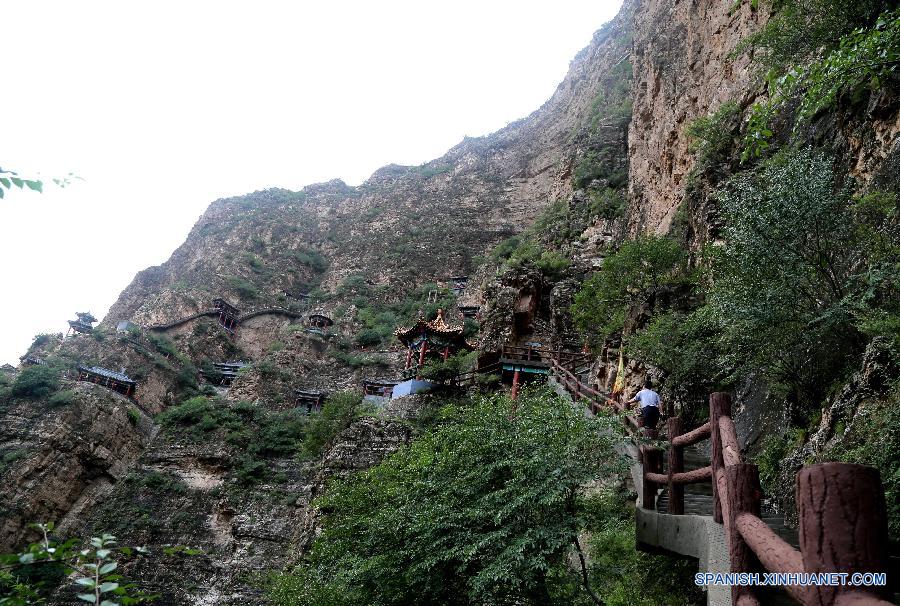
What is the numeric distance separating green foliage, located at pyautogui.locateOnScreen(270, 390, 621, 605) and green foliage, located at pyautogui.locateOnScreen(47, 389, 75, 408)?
2229 cm

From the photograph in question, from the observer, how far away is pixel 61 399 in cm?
2466

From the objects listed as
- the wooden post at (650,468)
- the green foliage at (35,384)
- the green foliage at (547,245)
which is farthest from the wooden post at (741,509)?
the green foliage at (35,384)

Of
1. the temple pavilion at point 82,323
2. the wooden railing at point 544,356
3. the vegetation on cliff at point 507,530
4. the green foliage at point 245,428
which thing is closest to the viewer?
the vegetation on cliff at point 507,530

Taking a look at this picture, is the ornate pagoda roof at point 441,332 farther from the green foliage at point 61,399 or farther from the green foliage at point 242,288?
the green foliage at point 242,288

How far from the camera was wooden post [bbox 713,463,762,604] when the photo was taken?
2889 millimetres

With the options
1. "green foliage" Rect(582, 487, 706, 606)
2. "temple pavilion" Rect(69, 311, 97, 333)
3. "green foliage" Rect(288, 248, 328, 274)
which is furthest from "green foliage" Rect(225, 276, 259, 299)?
"green foliage" Rect(582, 487, 706, 606)

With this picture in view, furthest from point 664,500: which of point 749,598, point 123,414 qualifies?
point 123,414

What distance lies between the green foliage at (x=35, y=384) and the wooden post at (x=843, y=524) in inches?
1212

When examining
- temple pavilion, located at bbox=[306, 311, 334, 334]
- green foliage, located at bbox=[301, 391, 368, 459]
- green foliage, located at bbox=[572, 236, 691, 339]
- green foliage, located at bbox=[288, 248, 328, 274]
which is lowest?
green foliage, located at bbox=[301, 391, 368, 459]

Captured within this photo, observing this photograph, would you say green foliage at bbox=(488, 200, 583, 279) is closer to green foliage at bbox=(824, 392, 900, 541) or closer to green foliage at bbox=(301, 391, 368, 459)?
green foliage at bbox=(301, 391, 368, 459)

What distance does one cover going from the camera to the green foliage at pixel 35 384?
25.2 m

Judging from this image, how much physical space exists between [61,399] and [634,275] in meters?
25.0

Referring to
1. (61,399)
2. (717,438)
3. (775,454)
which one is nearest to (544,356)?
(775,454)

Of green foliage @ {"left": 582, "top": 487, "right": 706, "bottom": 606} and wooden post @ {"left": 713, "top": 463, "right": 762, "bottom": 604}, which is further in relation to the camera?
green foliage @ {"left": 582, "top": 487, "right": 706, "bottom": 606}
